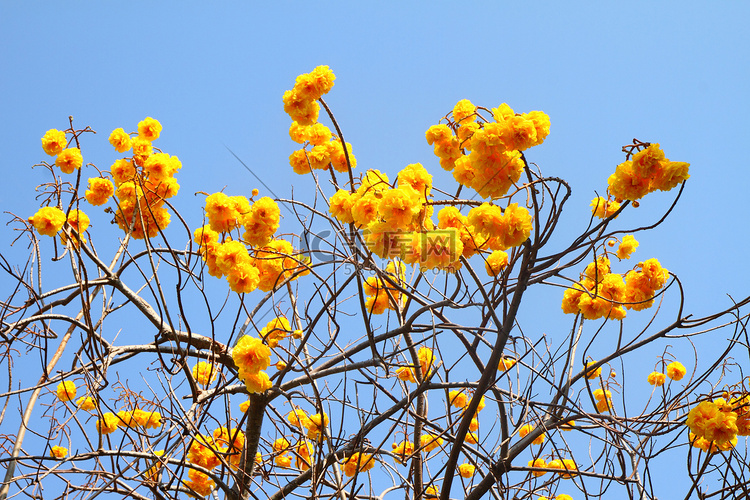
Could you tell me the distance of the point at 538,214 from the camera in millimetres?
1852

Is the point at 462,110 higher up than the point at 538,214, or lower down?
higher up

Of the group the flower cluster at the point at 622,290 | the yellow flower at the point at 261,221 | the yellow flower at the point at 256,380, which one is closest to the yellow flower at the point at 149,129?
the yellow flower at the point at 261,221

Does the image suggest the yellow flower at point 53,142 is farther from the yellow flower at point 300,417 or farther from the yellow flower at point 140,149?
the yellow flower at point 300,417

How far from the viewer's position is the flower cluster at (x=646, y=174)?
1.84 metres

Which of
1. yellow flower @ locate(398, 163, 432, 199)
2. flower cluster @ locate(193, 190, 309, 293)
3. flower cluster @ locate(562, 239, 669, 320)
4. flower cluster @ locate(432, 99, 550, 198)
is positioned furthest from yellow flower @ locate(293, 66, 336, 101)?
flower cluster @ locate(562, 239, 669, 320)

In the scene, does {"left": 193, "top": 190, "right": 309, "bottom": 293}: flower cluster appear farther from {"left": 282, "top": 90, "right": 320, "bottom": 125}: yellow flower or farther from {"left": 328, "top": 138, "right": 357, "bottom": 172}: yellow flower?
{"left": 328, "top": 138, "right": 357, "bottom": 172}: yellow flower

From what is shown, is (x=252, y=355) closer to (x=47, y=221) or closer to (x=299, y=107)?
(x=299, y=107)

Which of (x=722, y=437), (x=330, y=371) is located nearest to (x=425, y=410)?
(x=330, y=371)

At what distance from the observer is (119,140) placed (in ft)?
11.1

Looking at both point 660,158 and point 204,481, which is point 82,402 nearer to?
point 204,481

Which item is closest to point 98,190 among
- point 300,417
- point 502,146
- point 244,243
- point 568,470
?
point 244,243

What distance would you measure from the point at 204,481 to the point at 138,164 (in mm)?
1924

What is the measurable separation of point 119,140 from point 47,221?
A: 75cm

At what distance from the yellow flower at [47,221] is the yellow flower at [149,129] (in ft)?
2.41
